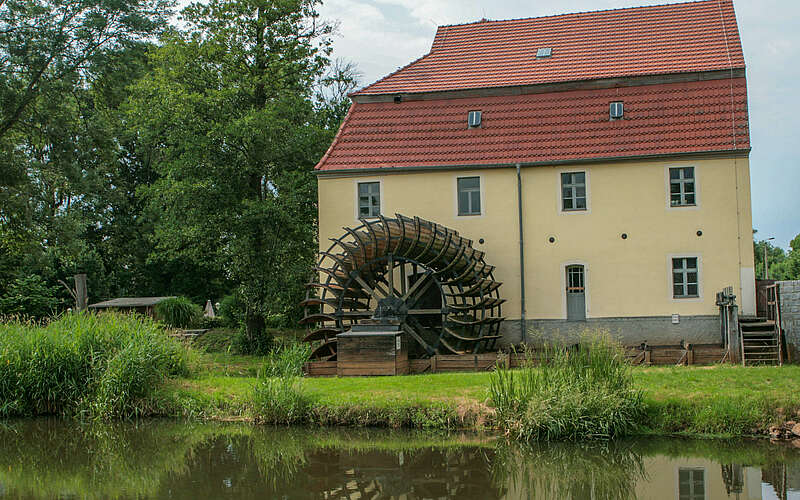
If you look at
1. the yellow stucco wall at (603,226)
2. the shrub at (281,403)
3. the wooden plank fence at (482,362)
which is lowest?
the shrub at (281,403)

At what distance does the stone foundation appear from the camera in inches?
765

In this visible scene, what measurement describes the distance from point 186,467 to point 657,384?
7.16m

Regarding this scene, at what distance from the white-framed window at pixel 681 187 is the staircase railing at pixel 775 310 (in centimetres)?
276

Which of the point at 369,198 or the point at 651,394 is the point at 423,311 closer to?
the point at 369,198

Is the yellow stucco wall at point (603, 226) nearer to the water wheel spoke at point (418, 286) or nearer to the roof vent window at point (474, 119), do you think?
the roof vent window at point (474, 119)

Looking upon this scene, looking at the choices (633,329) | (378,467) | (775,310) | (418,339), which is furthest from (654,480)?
(633,329)

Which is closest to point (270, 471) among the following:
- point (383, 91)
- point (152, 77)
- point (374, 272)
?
point (374, 272)

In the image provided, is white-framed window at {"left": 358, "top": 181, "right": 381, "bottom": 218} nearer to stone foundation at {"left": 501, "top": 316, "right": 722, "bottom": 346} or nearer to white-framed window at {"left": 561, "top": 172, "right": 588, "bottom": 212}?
stone foundation at {"left": 501, "top": 316, "right": 722, "bottom": 346}

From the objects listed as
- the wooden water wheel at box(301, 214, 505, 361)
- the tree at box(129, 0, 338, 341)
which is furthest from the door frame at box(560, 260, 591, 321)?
the tree at box(129, 0, 338, 341)

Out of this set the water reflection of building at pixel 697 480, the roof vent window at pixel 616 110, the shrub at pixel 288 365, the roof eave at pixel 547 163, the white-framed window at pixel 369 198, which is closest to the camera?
the water reflection of building at pixel 697 480

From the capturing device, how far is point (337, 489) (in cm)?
970

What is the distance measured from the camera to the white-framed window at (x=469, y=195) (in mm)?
20859

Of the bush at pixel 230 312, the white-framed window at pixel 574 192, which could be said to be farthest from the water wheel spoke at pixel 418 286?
the bush at pixel 230 312

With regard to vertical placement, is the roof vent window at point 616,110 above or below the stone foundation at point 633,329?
above
